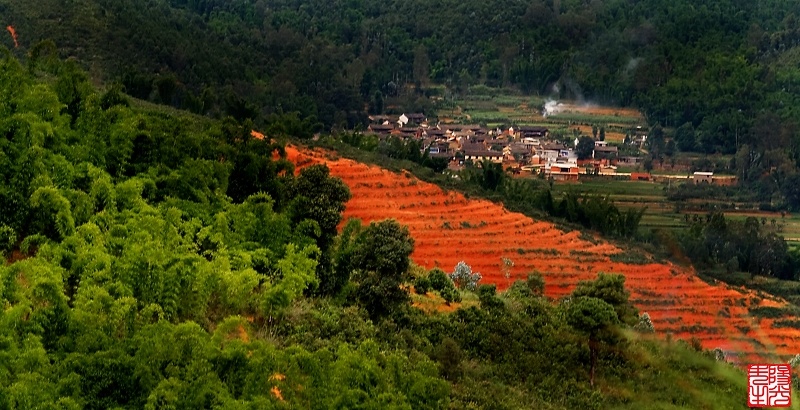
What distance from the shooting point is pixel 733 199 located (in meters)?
35.7

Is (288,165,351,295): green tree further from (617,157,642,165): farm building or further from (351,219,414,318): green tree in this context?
(617,157,642,165): farm building

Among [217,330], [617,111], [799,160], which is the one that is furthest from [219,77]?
[217,330]

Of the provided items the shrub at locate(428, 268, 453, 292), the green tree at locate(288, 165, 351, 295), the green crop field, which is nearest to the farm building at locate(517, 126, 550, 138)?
the green crop field

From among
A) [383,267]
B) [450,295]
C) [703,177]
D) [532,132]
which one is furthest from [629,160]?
[383,267]

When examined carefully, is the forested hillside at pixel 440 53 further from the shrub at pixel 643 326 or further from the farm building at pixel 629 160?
the shrub at pixel 643 326

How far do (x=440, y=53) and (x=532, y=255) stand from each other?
3468 cm

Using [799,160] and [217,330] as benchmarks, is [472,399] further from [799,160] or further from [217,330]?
[799,160]

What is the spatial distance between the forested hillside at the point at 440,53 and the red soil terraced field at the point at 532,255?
5586 millimetres

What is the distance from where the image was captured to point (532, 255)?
81.0 feet

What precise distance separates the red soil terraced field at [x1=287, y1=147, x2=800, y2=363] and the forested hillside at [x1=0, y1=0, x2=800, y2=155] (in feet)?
18.3

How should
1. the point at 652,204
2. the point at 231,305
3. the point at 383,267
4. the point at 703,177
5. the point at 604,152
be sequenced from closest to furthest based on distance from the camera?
the point at 231,305, the point at 383,267, the point at 652,204, the point at 703,177, the point at 604,152

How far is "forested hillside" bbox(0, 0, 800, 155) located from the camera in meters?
37.9

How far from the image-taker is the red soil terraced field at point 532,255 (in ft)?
73.5

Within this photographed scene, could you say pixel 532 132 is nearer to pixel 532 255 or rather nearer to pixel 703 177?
pixel 703 177
